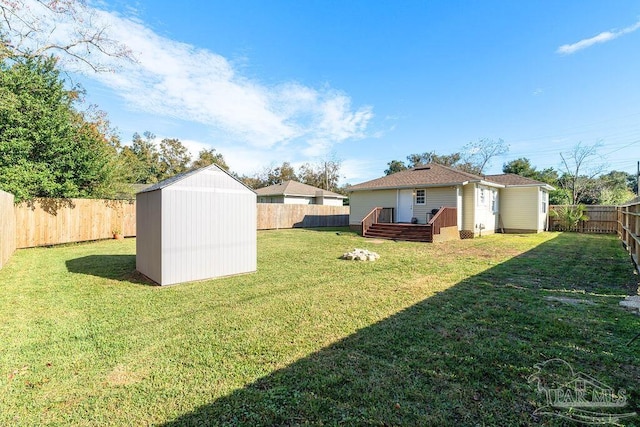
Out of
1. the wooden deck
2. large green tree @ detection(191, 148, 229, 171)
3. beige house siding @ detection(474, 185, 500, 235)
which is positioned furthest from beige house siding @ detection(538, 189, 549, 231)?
large green tree @ detection(191, 148, 229, 171)

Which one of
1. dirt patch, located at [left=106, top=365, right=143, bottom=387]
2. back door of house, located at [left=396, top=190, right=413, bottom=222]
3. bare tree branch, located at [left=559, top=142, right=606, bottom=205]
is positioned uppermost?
bare tree branch, located at [left=559, top=142, right=606, bottom=205]

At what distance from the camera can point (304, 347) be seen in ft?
10.5

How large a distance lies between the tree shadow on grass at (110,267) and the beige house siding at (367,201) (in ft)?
41.6

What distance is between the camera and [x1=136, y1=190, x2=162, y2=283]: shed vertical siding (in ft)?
18.7

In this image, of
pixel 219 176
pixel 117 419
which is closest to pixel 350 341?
pixel 117 419

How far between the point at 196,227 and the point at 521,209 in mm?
17959

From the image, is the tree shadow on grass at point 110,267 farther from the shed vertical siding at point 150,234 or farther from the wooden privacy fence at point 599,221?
the wooden privacy fence at point 599,221

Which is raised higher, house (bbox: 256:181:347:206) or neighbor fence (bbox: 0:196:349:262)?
house (bbox: 256:181:347:206)

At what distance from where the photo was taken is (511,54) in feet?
44.4

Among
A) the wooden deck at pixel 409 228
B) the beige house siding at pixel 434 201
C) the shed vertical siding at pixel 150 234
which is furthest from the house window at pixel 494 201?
the shed vertical siding at pixel 150 234

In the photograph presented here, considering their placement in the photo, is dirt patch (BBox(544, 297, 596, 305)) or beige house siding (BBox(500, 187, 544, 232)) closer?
dirt patch (BBox(544, 297, 596, 305))

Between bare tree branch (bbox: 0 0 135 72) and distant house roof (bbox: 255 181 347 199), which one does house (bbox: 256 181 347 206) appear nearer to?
distant house roof (bbox: 255 181 347 199)

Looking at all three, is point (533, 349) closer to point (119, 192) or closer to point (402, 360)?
point (402, 360)

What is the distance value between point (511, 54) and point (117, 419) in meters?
18.0
